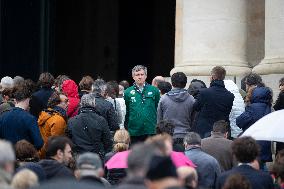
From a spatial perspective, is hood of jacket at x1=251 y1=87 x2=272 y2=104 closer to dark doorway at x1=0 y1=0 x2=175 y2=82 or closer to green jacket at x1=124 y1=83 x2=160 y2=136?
green jacket at x1=124 y1=83 x2=160 y2=136

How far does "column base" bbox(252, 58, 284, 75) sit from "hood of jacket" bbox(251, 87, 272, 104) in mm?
2690

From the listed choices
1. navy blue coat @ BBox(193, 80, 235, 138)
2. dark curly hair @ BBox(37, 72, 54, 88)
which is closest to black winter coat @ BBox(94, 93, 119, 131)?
dark curly hair @ BBox(37, 72, 54, 88)

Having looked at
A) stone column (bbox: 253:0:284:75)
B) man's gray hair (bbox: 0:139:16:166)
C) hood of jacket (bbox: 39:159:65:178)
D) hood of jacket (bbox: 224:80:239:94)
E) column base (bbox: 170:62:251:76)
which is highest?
stone column (bbox: 253:0:284:75)

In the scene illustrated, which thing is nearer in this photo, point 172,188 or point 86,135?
point 172,188

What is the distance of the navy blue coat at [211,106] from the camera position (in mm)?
14422

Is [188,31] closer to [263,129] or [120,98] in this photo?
[120,98]

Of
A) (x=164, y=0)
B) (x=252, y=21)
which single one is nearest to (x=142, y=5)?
(x=164, y=0)

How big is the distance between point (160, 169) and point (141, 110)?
831 cm

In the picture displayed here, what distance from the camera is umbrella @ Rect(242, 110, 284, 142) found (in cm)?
1138

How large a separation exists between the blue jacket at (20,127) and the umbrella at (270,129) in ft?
8.54

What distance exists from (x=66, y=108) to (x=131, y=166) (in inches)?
276

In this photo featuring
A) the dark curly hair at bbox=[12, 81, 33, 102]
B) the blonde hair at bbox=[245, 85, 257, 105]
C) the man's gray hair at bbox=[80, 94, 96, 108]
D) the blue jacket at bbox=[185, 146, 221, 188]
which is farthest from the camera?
the blonde hair at bbox=[245, 85, 257, 105]

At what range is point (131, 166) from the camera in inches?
288

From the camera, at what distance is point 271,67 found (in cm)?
1703
